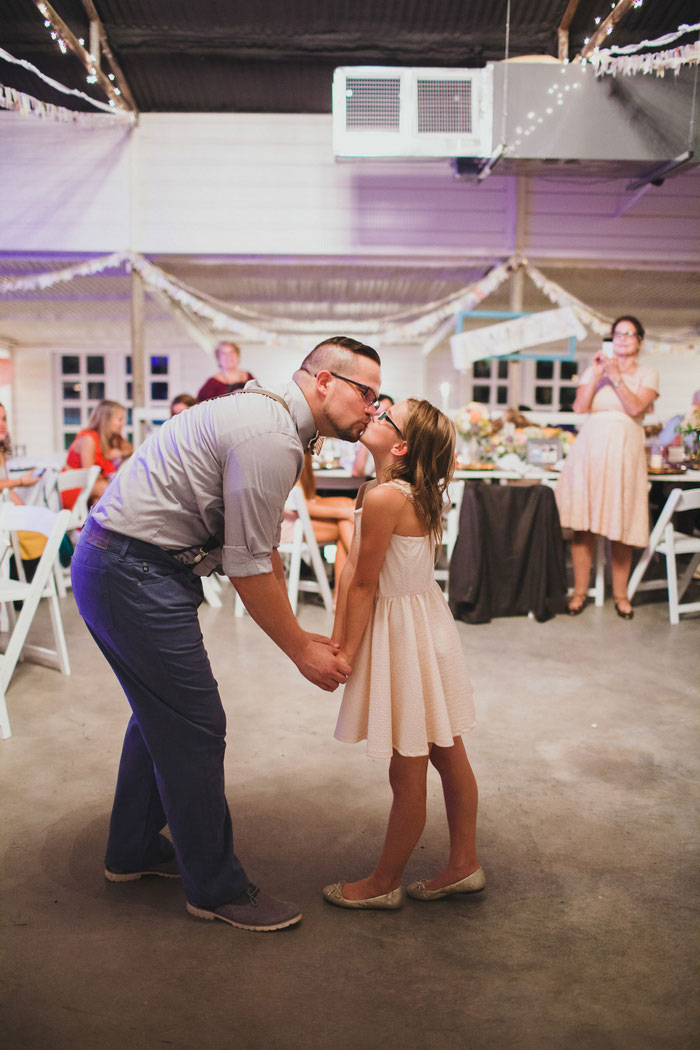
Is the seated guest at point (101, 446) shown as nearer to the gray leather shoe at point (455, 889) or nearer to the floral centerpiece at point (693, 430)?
the gray leather shoe at point (455, 889)

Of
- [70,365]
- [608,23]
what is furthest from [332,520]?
[70,365]

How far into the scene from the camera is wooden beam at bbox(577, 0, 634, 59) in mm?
6121

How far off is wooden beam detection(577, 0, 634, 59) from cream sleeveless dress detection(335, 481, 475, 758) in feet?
20.0

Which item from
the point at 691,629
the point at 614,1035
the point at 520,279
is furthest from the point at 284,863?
the point at 520,279

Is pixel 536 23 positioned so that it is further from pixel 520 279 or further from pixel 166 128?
pixel 166 128

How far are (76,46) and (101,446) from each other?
11.4 ft

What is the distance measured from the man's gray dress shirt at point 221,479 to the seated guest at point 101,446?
13.9 ft

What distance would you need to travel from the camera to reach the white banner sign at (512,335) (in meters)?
7.28

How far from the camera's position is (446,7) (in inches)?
296

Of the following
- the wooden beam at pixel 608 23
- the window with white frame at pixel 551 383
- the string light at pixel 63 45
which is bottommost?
the window with white frame at pixel 551 383

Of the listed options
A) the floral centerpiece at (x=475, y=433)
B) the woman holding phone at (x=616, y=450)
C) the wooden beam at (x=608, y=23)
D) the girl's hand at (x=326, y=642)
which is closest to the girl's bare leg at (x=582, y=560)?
the woman holding phone at (x=616, y=450)

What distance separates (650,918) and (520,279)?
24.2 feet

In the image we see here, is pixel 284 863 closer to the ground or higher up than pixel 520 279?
closer to the ground

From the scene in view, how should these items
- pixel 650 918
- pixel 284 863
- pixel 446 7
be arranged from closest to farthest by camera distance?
pixel 650 918
pixel 284 863
pixel 446 7
